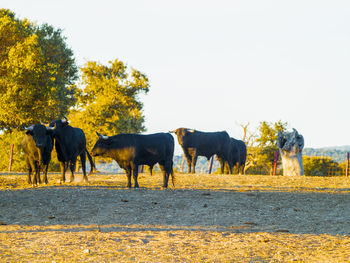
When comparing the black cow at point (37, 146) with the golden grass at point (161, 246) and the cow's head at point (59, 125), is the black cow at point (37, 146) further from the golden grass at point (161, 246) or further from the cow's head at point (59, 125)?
the golden grass at point (161, 246)

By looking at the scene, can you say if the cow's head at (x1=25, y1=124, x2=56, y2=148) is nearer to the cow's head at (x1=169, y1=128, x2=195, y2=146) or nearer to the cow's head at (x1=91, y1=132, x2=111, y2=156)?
the cow's head at (x1=91, y1=132, x2=111, y2=156)

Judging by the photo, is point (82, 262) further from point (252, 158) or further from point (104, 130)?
point (252, 158)

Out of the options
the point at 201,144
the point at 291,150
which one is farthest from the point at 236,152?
the point at 291,150

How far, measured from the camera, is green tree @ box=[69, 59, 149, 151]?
34062 mm

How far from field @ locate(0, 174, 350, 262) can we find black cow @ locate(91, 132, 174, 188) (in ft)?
3.06

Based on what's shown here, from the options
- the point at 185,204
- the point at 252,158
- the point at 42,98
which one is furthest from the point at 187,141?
the point at 252,158

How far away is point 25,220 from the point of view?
11.6 m

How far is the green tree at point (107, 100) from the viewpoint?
34062 mm

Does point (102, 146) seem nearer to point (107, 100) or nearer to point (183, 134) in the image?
point (183, 134)

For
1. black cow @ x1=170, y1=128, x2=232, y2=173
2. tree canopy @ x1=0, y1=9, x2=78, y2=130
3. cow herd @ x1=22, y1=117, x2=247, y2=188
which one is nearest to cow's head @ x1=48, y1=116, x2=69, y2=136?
cow herd @ x1=22, y1=117, x2=247, y2=188

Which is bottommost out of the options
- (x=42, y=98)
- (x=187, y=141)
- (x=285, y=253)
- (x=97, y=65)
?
(x=285, y=253)

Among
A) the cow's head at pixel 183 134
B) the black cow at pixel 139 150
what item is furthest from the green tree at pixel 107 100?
the black cow at pixel 139 150

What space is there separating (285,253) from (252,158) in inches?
1497

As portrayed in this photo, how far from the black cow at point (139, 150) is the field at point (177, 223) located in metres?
0.93
